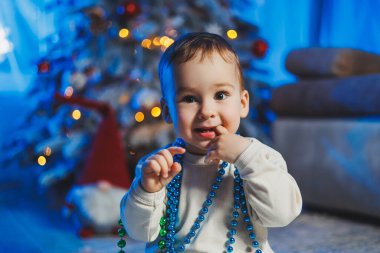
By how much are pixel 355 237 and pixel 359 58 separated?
2.56 feet

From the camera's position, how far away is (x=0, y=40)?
2.75 metres

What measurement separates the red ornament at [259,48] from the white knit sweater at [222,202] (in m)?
1.44

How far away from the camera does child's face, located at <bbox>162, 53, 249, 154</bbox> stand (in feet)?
2.57

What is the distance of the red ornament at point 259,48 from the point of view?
2.21 m

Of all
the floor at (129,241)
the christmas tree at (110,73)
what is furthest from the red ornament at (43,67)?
the floor at (129,241)

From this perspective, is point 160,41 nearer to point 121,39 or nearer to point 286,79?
point 121,39

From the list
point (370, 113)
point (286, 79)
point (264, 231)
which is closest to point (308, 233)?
point (370, 113)

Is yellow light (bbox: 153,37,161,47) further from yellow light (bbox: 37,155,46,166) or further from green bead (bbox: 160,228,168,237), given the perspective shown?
green bead (bbox: 160,228,168,237)

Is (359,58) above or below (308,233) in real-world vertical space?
above

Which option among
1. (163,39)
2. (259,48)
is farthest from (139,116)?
(259,48)

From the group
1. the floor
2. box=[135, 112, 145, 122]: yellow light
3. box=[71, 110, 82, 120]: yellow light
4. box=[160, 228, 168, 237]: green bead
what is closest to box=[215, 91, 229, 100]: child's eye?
box=[160, 228, 168, 237]: green bead

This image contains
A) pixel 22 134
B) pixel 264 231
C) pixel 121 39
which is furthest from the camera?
pixel 22 134

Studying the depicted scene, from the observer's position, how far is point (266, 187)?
750mm

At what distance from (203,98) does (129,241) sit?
32.2 inches
